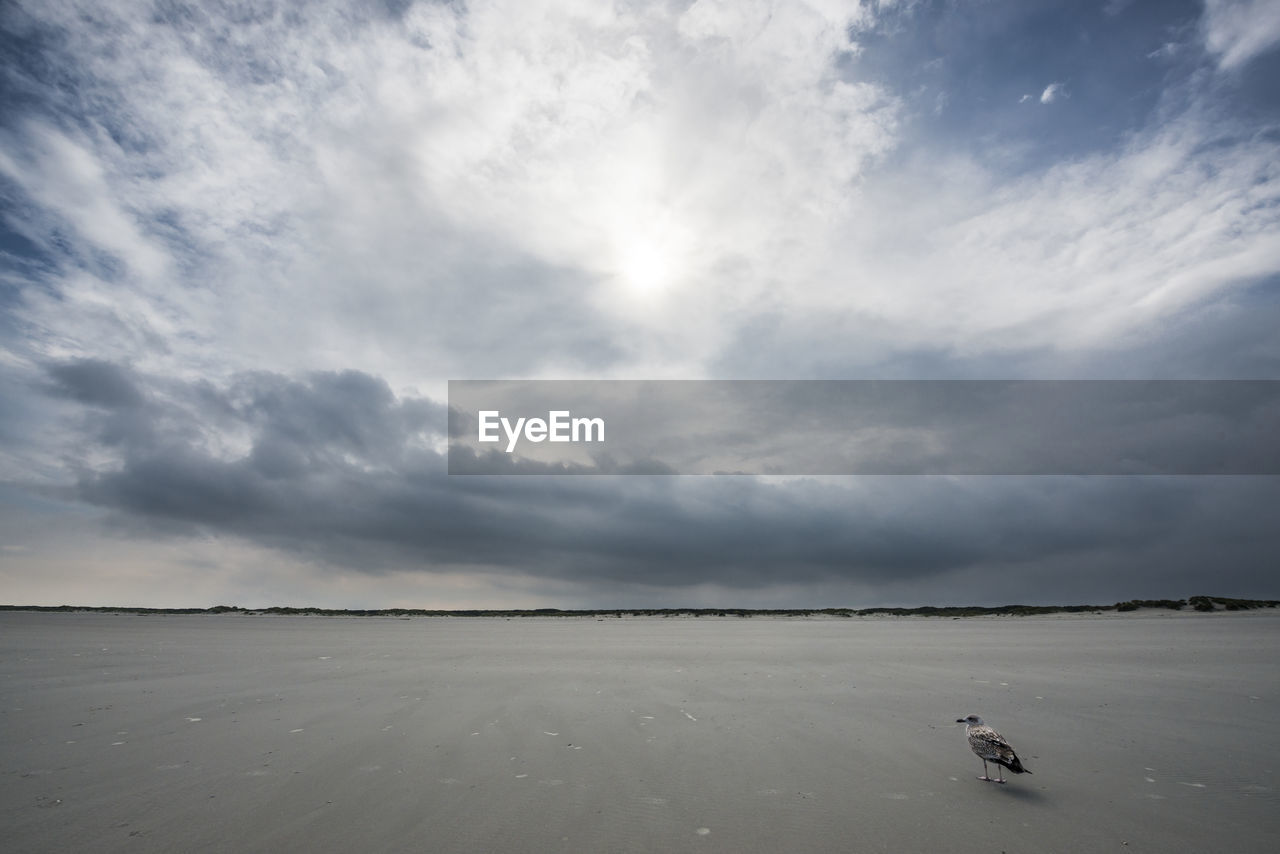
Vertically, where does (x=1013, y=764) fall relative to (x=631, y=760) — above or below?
above

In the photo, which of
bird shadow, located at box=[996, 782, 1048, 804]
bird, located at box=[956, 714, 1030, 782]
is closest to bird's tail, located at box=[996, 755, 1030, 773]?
bird, located at box=[956, 714, 1030, 782]

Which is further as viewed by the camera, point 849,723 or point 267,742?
point 849,723

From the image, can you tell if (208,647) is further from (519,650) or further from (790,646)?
(790,646)

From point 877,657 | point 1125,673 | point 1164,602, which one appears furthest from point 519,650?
point 1164,602

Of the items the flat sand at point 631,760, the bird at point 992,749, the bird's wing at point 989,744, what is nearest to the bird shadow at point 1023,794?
the flat sand at point 631,760

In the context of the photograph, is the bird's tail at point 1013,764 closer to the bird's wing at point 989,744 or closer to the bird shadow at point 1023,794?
the bird's wing at point 989,744

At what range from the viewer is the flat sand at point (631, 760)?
4.75 metres

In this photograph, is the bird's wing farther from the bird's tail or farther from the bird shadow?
the bird shadow

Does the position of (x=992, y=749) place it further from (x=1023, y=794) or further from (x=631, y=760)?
(x=631, y=760)

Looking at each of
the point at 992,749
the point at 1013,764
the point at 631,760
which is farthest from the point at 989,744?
the point at 631,760

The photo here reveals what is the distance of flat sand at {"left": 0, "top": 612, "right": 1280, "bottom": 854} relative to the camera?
4746 mm

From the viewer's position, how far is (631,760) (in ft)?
21.5

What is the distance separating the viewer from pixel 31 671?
13.0 meters

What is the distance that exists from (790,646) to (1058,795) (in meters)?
15.2
